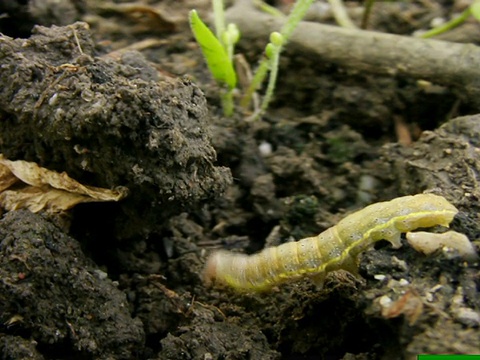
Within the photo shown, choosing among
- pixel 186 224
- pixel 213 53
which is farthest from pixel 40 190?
pixel 213 53

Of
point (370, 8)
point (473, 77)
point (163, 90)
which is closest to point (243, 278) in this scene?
point (163, 90)

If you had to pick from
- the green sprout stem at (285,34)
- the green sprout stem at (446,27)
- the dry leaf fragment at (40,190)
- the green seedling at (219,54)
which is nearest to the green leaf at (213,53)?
the green seedling at (219,54)

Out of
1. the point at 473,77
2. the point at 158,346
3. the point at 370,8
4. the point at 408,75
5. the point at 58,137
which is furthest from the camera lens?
the point at 370,8

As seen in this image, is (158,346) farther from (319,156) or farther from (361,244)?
(319,156)

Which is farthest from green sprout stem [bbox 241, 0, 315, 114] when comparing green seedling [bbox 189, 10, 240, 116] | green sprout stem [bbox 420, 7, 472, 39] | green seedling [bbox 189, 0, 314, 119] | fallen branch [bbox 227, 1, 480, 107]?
green sprout stem [bbox 420, 7, 472, 39]

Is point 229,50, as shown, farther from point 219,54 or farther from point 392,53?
point 392,53

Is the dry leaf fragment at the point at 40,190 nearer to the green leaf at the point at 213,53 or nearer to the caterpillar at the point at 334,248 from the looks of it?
the caterpillar at the point at 334,248
